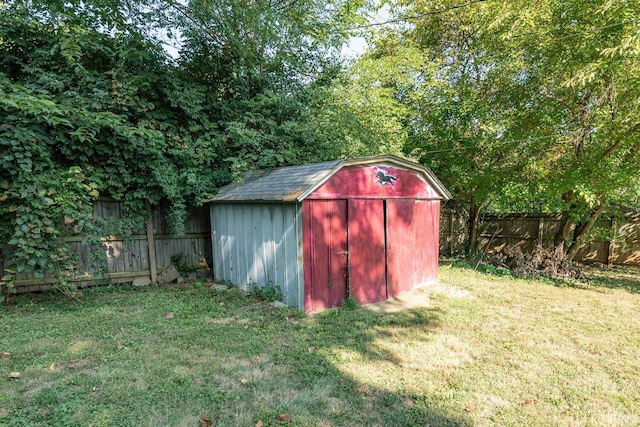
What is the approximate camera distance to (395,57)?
11266mm

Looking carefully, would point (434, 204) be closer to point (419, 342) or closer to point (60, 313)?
point (419, 342)

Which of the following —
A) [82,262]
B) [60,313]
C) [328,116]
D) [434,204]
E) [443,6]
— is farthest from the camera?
[443,6]

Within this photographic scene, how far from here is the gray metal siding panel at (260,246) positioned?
5.50m

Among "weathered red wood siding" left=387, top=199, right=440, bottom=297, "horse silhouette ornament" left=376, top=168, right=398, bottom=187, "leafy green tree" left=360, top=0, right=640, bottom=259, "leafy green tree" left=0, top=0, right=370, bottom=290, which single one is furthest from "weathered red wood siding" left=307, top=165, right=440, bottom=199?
"leafy green tree" left=360, top=0, right=640, bottom=259

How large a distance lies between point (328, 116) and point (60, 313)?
6.48 metres

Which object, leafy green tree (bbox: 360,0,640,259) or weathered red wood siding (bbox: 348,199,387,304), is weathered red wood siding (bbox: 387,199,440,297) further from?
leafy green tree (bbox: 360,0,640,259)

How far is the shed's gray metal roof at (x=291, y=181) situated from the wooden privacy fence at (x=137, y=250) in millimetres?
1433

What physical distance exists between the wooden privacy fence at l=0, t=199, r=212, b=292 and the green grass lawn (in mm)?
728

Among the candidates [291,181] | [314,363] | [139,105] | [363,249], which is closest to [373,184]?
[363,249]

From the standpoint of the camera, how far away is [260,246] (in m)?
6.24

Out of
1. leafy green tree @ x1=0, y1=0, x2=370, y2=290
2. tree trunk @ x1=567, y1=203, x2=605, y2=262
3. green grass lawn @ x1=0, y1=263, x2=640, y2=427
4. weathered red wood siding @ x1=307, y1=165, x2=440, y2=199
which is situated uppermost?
Answer: leafy green tree @ x1=0, y1=0, x2=370, y2=290

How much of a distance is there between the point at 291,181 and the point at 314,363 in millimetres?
3056

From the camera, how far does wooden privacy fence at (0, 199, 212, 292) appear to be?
670 cm

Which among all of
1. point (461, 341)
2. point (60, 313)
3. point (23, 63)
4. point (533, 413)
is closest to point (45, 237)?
point (60, 313)
